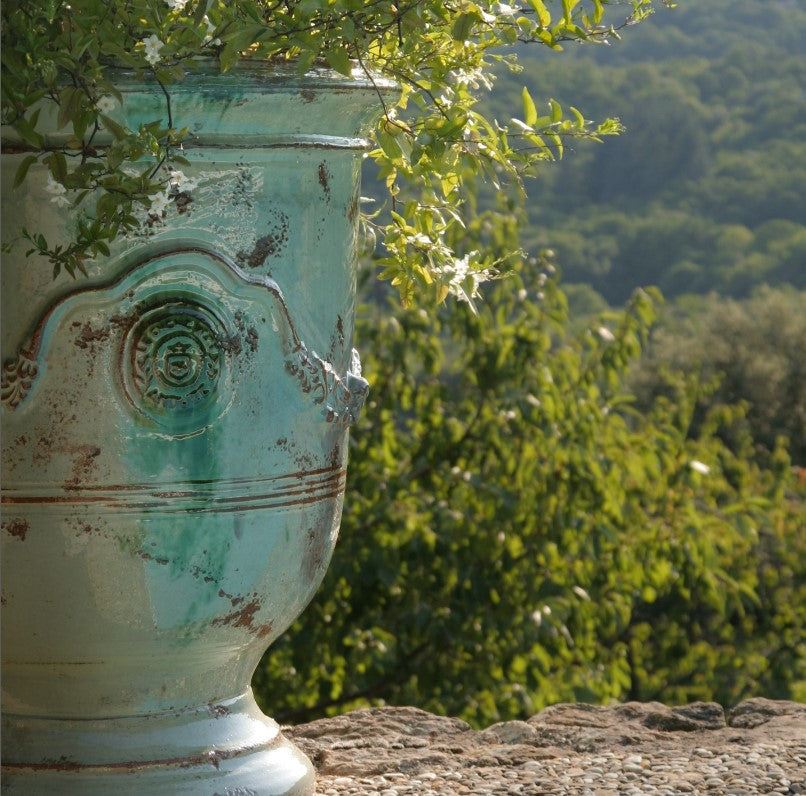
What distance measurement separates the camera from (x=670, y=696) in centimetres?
566

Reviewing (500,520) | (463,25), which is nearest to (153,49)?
(463,25)

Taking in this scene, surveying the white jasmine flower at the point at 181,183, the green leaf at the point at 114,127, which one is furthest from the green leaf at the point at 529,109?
the green leaf at the point at 114,127

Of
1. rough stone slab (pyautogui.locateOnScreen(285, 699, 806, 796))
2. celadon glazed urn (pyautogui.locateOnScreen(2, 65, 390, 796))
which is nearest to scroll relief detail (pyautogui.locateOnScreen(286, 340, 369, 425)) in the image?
celadon glazed urn (pyautogui.locateOnScreen(2, 65, 390, 796))

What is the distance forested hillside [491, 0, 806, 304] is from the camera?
1619cm

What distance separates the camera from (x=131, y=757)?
75.5 inches

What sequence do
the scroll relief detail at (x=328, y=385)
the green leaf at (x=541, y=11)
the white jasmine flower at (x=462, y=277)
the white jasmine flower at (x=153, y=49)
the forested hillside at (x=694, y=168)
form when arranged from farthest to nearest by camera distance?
the forested hillside at (x=694, y=168) < the white jasmine flower at (x=462, y=277) < the scroll relief detail at (x=328, y=385) < the green leaf at (x=541, y=11) < the white jasmine flower at (x=153, y=49)

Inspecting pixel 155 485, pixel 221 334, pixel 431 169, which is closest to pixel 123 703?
pixel 155 485

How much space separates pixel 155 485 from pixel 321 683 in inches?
112

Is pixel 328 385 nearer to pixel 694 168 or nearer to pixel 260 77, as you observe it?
pixel 260 77

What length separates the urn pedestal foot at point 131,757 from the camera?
1915 mm

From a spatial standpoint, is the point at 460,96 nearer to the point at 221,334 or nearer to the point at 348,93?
the point at 348,93

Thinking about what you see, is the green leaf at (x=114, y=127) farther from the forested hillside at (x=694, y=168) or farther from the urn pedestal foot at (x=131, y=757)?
the forested hillside at (x=694, y=168)

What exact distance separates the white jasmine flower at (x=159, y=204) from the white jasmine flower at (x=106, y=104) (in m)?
0.12

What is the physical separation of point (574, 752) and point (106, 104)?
1.40m
